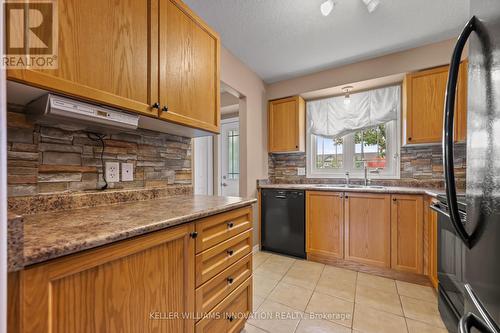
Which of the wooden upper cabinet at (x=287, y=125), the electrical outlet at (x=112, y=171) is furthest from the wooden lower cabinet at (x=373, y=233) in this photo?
the electrical outlet at (x=112, y=171)

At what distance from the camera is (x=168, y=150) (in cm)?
169

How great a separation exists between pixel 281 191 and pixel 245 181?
502mm

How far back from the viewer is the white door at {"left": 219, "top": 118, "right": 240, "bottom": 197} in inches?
148

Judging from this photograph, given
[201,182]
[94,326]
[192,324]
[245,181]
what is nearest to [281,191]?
[245,181]

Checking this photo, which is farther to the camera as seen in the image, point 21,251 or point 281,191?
point 281,191

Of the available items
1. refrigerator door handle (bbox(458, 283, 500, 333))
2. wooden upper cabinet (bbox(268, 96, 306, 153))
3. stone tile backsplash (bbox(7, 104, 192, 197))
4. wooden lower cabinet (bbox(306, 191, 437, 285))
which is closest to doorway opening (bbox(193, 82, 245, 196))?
wooden upper cabinet (bbox(268, 96, 306, 153))

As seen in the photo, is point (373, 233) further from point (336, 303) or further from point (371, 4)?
point (371, 4)

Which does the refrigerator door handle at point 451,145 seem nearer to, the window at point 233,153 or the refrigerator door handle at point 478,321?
the refrigerator door handle at point 478,321

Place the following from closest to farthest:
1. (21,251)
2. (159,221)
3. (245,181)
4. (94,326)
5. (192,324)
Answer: (21,251) → (94,326) → (159,221) → (192,324) → (245,181)

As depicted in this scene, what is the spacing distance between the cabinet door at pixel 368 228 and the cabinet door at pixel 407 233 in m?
0.05

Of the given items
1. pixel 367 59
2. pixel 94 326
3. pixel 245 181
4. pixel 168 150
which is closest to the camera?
pixel 94 326

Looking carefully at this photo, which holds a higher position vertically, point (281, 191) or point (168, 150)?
point (168, 150)

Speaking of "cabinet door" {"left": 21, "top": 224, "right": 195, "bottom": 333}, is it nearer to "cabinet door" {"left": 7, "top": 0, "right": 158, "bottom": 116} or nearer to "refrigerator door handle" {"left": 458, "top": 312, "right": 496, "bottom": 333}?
"cabinet door" {"left": 7, "top": 0, "right": 158, "bottom": 116}

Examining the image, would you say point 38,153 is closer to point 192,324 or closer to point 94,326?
point 94,326
